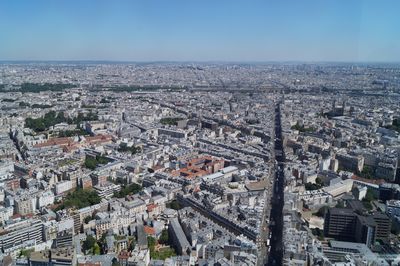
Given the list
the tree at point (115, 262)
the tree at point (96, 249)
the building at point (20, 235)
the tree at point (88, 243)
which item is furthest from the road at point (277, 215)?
the building at point (20, 235)

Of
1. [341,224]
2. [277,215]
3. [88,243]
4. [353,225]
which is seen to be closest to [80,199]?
[88,243]

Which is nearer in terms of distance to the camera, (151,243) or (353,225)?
(151,243)

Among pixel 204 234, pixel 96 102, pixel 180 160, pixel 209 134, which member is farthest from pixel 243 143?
pixel 96 102

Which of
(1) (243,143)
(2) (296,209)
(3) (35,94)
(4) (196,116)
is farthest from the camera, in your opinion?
(3) (35,94)

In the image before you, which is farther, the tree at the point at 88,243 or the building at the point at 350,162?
the building at the point at 350,162

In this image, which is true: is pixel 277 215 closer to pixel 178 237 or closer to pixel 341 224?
pixel 341 224

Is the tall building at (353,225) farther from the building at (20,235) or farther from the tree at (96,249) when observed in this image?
the building at (20,235)

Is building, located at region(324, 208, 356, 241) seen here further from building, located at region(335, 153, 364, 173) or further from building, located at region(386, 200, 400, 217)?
building, located at region(335, 153, 364, 173)

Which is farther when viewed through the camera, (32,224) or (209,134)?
(209,134)

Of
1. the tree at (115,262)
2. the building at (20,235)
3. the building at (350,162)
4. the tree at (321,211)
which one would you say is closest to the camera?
the tree at (115,262)

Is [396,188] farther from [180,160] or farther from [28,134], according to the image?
[28,134]

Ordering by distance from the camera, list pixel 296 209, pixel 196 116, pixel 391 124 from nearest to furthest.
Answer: pixel 296 209, pixel 391 124, pixel 196 116
